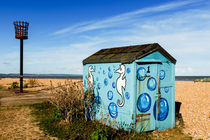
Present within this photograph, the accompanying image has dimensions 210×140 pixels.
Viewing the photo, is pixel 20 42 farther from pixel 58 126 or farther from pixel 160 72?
pixel 160 72

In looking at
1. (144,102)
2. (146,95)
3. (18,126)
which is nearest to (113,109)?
(144,102)

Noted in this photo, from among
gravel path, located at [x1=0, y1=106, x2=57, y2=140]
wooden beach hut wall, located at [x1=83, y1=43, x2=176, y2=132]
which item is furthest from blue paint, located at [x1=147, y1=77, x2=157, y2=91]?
gravel path, located at [x1=0, y1=106, x2=57, y2=140]

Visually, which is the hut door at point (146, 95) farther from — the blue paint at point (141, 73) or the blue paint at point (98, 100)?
the blue paint at point (98, 100)

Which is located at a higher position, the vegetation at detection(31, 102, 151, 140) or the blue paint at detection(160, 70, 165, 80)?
the blue paint at detection(160, 70, 165, 80)

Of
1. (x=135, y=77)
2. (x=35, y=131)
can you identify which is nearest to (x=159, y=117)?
(x=135, y=77)

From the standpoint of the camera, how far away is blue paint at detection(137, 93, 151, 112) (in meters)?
6.30

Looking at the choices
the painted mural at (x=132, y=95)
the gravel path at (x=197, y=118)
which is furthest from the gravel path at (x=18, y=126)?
the gravel path at (x=197, y=118)

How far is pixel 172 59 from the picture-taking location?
7.07 m

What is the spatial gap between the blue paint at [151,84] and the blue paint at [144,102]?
0.28 metres

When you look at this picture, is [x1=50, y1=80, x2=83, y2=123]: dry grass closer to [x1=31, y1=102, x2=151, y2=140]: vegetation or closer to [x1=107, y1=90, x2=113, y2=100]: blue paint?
[x1=31, y1=102, x2=151, y2=140]: vegetation

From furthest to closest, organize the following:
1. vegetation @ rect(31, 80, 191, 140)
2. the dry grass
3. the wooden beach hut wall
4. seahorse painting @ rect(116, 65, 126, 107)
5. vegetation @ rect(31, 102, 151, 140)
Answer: the dry grass
seahorse painting @ rect(116, 65, 126, 107)
the wooden beach hut wall
vegetation @ rect(31, 80, 191, 140)
vegetation @ rect(31, 102, 151, 140)

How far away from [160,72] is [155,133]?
2.23 meters

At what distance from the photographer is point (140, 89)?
6328 millimetres

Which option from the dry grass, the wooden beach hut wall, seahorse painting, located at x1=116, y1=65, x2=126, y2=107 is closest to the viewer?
the wooden beach hut wall
